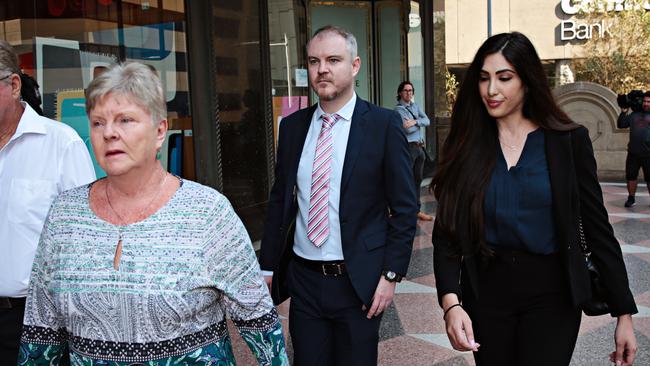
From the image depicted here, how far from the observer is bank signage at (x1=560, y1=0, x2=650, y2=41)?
93.5 ft

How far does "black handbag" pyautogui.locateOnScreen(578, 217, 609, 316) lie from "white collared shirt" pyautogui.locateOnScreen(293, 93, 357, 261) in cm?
97

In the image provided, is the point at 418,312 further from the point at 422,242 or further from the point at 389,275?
the point at 422,242

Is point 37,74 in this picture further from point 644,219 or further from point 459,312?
point 644,219

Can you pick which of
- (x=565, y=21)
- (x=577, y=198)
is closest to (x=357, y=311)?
(x=577, y=198)

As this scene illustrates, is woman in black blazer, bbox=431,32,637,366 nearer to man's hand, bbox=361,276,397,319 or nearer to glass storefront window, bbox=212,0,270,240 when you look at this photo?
man's hand, bbox=361,276,397,319

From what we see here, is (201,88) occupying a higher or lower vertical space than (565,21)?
lower

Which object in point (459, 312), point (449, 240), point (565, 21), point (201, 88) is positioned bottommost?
point (459, 312)

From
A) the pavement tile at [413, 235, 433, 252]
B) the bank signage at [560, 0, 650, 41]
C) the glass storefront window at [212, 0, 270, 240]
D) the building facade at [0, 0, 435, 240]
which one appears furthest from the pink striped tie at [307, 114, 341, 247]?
the bank signage at [560, 0, 650, 41]

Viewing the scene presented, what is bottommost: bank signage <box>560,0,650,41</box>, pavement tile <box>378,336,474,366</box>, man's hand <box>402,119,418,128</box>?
pavement tile <box>378,336,474,366</box>

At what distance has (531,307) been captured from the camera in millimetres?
2467

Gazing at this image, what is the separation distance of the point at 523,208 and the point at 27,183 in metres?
1.75

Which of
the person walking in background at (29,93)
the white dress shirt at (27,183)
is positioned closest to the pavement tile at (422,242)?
the person walking in background at (29,93)

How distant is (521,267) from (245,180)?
551 centimetres

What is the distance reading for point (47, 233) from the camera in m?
1.90
